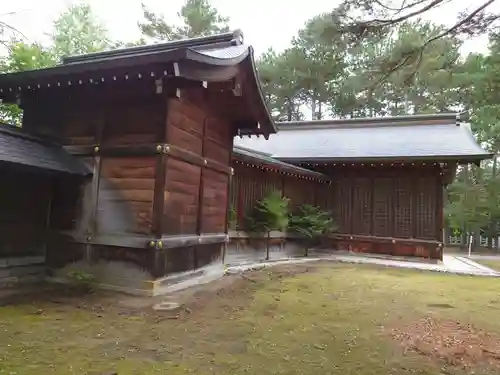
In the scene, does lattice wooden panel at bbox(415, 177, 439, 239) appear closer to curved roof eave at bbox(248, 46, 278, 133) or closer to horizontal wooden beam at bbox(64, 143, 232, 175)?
curved roof eave at bbox(248, 46, 278, 133)

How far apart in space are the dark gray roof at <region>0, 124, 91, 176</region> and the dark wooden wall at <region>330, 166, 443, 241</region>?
28.6 ft

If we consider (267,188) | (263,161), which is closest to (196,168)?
(263,161)

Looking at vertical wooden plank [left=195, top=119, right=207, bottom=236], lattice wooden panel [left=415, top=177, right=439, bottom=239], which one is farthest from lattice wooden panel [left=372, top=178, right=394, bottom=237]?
vertical wooden plank [left=195, top=119, right=207, bottom=236]

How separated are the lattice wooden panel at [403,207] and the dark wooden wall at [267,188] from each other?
2033mm

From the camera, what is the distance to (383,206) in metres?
11.7

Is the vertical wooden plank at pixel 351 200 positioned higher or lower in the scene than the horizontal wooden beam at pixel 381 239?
higher

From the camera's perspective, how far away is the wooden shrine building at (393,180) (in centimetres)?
1102

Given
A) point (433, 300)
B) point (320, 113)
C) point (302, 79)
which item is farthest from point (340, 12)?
point (320, 113)

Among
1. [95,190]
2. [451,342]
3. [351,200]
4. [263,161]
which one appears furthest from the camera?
[351,200]

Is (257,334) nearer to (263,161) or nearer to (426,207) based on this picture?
(263,161)

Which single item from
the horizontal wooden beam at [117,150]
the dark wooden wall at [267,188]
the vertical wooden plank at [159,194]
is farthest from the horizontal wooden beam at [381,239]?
the horizontal wooden beam at [117,150]

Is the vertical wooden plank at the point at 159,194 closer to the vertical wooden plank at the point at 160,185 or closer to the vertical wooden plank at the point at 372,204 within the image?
the vertical wooden plank at the point at 160,185

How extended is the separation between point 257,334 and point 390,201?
30.0ft

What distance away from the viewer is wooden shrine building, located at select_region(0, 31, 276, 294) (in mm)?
4871
